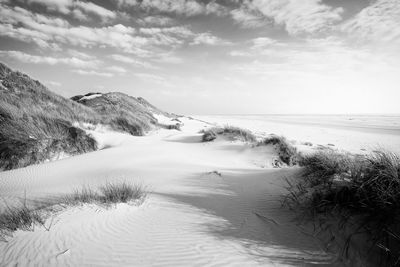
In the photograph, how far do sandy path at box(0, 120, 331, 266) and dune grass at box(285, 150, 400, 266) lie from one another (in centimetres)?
42

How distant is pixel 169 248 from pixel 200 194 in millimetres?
1656

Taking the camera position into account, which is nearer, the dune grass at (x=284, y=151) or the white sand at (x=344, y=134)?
the dune grass at (x=284, y=151)

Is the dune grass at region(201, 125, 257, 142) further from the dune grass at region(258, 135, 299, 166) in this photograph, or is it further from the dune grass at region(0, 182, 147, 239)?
the dune grass at region(0, 182, 147, 239)

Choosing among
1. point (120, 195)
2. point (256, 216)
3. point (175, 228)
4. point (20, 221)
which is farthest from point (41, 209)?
point (256, 216)

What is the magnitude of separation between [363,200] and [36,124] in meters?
9.26

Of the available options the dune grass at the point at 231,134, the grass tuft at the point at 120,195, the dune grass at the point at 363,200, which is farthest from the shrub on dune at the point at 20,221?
the dune grass at the point at 231,134

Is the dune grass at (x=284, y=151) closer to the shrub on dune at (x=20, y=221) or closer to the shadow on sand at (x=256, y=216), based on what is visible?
the shadow on sand at (x=256, y=216)

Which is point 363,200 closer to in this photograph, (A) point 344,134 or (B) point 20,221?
(B) point 20,221

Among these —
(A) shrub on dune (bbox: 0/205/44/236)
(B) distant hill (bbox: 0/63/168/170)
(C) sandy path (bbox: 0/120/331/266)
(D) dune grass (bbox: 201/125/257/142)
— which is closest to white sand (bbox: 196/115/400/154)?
(D) dune grass (bbox: 201/125/257/142)

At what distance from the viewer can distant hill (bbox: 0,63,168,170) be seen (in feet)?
22.3

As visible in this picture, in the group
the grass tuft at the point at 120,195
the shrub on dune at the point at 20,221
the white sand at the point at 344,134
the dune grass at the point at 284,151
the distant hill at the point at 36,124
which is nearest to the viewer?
the shrub on dune at the point at 20,221

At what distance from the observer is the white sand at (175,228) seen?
2.20 m

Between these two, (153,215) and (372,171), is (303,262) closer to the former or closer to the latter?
(372,171)

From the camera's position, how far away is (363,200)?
2.52 metres
